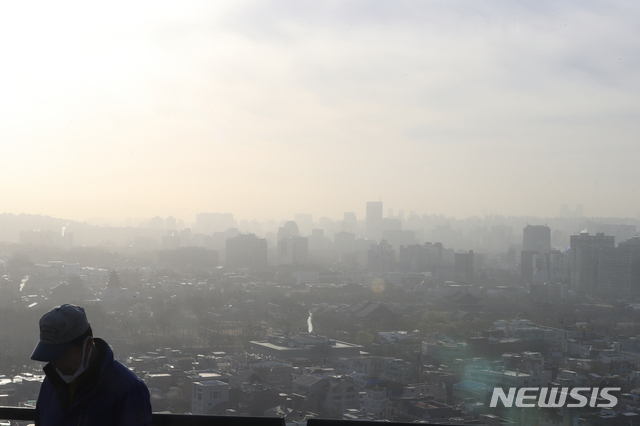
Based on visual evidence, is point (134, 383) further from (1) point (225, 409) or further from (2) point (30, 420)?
(1) point (225, 409)

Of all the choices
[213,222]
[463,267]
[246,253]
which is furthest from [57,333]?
[213,222]

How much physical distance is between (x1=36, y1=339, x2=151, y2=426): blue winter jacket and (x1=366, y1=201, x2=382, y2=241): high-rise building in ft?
59.9

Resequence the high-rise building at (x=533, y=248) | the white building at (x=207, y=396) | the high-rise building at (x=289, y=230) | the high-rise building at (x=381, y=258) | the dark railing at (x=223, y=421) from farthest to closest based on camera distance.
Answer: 1. the high-rise building at (x=289, y=230)
2. the high-rise building at (x=381, y=258)
3. the high-rise building at (x=533, y=248)
4. the white building at (x=207, y=396)
5. the dark railing at (x=223, y=421)

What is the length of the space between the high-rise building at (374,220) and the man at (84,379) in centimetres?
→ 1825

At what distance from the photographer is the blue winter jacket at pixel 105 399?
2.19 ft

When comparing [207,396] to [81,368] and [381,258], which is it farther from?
[381,258]

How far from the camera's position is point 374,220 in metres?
19.7

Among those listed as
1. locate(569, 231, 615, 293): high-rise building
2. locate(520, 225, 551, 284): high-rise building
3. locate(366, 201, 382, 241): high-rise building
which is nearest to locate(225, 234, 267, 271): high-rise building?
locate(366, 201, 382, 241): high-rise building

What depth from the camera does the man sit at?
65 cm

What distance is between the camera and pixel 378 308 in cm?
1177

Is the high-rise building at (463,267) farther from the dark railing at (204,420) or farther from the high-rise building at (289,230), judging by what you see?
the dark railing at (204,420)

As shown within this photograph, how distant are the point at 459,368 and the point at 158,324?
478 centimetres

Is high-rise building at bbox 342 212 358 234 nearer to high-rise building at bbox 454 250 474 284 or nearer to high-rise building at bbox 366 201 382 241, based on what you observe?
high-rise building at bbox 366 201 382 241

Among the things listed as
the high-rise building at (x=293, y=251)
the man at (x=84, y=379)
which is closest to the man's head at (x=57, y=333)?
the man at (x=84, y=379)
